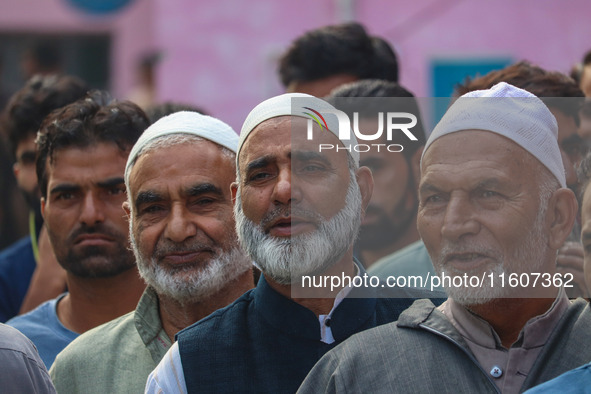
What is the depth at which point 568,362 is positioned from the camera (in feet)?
8.36

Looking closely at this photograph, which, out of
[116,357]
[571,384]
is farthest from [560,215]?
[116,357]

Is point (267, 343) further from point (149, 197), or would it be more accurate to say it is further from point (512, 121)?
point (512, 121)

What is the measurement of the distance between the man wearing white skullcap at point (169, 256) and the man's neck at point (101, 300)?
0.40 meters

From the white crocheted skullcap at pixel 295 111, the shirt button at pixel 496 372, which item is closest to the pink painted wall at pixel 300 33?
the white crocheted skullcap at pixel 295 111

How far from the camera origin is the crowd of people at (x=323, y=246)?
8.77 feet

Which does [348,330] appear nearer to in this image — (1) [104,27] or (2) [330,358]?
(2) [330,358]

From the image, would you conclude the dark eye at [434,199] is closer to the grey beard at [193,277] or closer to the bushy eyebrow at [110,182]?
the grey beard at [193,277]

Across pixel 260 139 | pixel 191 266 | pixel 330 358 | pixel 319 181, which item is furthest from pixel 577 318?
pixel 191 266

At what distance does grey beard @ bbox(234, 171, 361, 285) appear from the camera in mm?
3027

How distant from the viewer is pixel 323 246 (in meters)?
3.04

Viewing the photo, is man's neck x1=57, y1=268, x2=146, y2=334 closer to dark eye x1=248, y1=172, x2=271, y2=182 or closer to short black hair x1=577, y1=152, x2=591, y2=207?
dark eye x1=248, y1=172, x2=271, y2=182

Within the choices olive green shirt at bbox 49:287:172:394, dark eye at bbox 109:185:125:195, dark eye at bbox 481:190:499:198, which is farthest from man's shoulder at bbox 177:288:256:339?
dark eye at bbox 109:185:125:195

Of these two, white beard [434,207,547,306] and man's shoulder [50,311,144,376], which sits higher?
white beard [434,207,547,306]

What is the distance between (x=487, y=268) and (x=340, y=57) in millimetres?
2644
